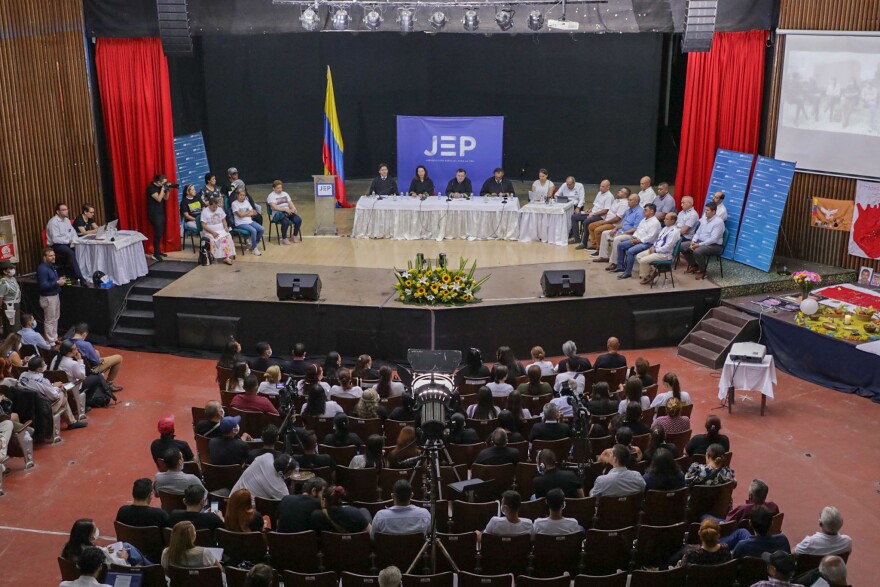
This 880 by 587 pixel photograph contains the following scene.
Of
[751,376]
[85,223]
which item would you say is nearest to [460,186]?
[85,223]

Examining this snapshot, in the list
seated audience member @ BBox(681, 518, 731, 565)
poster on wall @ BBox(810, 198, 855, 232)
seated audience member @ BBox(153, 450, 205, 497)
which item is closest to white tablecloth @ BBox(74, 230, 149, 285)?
seated audience member @ BBox(153, 450, 205, 497)

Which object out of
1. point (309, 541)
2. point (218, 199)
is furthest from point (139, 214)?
point (309, 541)

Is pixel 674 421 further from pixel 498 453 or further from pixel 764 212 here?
pixel 764 212

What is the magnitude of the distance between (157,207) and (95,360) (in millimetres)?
3892

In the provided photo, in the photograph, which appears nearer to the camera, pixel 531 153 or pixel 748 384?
pixel 748 384

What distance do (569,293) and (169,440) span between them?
242 inches

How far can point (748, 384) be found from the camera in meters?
11.1

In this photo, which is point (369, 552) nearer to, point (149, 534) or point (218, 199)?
point (149, 534)

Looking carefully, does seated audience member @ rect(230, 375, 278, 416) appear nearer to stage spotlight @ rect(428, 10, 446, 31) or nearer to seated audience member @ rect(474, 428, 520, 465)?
seated audience member @ rect(474, 428, 520, 465)

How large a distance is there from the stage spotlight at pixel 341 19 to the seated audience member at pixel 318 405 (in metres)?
7.83

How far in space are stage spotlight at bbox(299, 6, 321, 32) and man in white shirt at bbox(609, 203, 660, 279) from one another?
18.7ft

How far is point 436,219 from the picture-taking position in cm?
1605

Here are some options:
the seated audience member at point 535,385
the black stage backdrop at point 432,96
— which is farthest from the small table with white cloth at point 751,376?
the black stage backdrop at point 432,96

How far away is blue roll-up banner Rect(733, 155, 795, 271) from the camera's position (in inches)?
547
